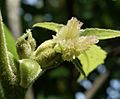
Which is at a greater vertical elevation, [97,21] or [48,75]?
[97,21]

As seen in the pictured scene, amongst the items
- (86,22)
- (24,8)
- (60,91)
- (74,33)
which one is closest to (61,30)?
(74,33)

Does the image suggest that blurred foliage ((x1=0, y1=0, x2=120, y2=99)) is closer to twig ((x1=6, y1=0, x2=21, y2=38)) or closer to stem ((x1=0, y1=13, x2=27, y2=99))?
twig ((x1=6, y1=0, x2=21, y2=38))

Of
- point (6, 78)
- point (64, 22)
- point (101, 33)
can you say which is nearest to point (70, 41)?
point (101, 33)

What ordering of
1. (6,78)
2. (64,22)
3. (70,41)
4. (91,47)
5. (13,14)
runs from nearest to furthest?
(6,78), (70,41), (91,47), (13,14), (64,22)

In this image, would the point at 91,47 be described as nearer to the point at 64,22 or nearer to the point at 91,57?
the point at 91,57

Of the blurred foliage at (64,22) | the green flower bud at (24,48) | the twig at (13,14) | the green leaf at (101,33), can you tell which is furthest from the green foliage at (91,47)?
the blurred foliage at (64,22)

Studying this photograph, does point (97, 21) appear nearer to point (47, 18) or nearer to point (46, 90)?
point (47, 18)

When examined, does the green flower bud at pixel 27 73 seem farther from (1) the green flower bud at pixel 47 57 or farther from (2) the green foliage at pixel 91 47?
(2) the green foliage at pixel 91 47
